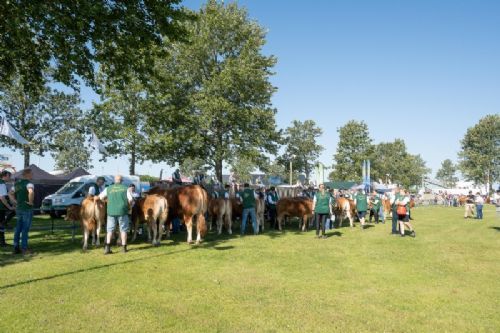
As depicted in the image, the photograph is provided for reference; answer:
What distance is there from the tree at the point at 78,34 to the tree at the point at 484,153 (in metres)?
81.7

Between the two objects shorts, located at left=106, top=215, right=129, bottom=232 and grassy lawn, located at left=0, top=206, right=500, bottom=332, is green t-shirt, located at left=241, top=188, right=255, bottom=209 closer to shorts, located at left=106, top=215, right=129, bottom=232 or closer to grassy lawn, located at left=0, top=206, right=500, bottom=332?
grassy lawn, located at left=0, top=206, right=500, bottom=332

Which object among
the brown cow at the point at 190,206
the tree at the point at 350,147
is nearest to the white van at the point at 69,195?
the brown cow at the point at 190,206

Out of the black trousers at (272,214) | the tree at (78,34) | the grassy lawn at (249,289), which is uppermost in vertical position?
the tree at (78,34)

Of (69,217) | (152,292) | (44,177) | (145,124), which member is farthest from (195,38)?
(152,292)

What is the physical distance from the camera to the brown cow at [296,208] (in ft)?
58.8

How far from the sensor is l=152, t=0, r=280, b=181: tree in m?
32.8

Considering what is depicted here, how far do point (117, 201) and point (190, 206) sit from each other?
2.81m

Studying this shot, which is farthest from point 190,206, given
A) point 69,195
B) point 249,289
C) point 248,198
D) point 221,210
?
point 69,195

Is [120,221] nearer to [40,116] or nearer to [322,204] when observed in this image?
[322,204]

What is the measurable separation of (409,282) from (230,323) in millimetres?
4342

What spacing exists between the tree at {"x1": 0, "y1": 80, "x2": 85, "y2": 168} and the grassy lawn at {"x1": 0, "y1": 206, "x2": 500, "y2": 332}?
26.6m

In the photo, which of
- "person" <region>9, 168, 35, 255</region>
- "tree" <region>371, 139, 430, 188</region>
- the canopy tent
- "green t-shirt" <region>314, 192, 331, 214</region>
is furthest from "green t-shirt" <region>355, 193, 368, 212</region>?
"tree" <region>371, 139, 430, 188</region>

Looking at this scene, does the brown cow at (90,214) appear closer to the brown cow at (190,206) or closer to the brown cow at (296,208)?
the brown cow at (190,206)

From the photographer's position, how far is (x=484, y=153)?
8075 cm
